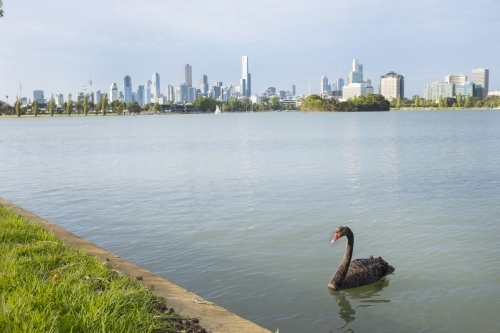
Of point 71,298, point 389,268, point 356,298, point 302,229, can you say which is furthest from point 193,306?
point 302,229

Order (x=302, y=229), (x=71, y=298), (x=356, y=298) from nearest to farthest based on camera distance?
→ 1. (x=71, y=298)
2. (x=356, y=298)
3. (x=302, y=229)

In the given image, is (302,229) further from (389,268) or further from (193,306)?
(193,306)

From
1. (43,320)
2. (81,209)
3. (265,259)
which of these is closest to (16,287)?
(43,320)

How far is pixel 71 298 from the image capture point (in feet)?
19.0

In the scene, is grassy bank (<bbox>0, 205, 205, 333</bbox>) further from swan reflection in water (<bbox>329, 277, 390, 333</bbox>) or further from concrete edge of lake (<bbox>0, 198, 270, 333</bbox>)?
swan reflection in water (<bbox>329, 277, 390, 333</bbox>)

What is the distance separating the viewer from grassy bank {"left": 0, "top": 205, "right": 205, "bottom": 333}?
5133 millimetres

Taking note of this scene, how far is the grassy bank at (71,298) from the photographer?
513 cm

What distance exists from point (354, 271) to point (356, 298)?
600 millimetres

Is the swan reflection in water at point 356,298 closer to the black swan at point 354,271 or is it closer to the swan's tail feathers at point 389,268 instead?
the black swan at point 354,271

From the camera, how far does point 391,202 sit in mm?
17312

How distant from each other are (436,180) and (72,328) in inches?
773

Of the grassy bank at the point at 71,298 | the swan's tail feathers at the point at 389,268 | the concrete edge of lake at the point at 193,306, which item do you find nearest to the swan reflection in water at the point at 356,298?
the swan's tail feathers at the point at 389,268

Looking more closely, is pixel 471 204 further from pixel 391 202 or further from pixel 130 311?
pixel 130 311

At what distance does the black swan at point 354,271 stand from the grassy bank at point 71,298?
3.71 metres
